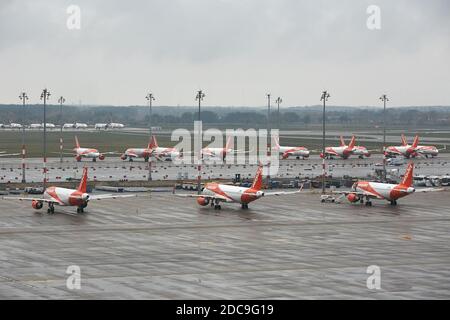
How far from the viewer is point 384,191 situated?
120m

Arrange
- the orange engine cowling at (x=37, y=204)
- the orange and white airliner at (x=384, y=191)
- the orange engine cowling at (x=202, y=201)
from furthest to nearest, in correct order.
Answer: the orange and white airliner at (x=384, y=191), the orange engine cowling at (x=202, y=201), the orange engine cowling at (x=37, y=204)

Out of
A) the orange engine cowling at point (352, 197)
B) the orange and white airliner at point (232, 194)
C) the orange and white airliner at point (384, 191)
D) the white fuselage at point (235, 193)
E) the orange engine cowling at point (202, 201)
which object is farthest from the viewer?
the orange engine cowling at point (352, 197)

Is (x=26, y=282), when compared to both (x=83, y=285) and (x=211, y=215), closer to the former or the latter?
(x=83, y=285)

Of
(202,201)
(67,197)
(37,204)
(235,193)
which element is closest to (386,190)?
(235,193)

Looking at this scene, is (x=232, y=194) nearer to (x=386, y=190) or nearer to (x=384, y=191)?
(x=384, y=191)

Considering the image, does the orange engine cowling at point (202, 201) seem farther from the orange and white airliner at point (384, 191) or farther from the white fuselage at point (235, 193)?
the orange and white airliner at point (384, 191)

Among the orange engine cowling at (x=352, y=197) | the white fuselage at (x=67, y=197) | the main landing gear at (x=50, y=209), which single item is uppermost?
the white fuselage at (x=67, y=197)

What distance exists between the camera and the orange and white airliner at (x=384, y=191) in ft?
390

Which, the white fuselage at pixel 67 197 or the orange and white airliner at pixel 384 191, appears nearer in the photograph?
the white fuselage at pixel 67 197

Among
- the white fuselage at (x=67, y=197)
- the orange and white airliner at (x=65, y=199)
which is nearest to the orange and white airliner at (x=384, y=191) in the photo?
the orange and white airliner at (x=65, y=199)

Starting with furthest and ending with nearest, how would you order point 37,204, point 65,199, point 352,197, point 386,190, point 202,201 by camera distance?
point 352,197
point 386,190
point 202,201
point 37,204
point 65,199

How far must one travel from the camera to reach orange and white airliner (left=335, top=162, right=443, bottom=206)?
119 metres
